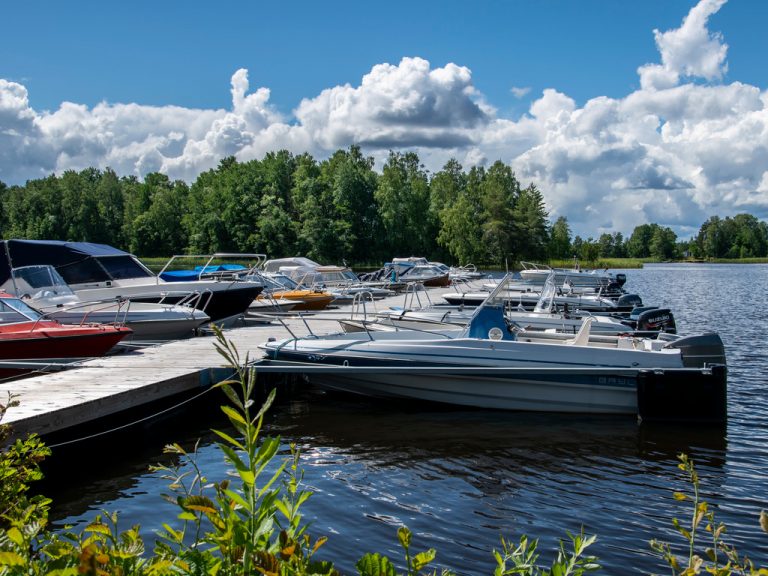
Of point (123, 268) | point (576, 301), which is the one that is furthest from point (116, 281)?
point (576, 301)

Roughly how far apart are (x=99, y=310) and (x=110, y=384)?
209 inches

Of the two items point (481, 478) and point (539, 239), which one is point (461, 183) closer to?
point (539, 239)

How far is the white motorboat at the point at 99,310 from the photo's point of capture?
15461 millimetres

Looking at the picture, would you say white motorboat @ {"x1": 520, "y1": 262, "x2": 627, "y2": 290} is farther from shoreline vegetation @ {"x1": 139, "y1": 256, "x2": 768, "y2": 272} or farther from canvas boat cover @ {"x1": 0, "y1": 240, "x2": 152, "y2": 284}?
canvas boat cover @ {"x1": 0, "y1": 240, "x2": 152, "y2": 284}

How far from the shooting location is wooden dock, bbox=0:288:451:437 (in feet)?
27.8

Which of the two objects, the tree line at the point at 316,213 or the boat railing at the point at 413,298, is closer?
the boat railing at the point at 413,298

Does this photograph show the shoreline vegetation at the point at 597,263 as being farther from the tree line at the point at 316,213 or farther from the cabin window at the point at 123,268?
the cabin window at the point at 123,268

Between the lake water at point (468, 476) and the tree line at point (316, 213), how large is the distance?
6459 cm

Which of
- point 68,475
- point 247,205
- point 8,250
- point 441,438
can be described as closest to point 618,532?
point 441,438

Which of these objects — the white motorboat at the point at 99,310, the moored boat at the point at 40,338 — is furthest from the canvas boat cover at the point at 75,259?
the moored boat at the point at 40,338

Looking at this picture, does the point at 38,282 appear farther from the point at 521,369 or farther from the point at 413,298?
the point at 413,298

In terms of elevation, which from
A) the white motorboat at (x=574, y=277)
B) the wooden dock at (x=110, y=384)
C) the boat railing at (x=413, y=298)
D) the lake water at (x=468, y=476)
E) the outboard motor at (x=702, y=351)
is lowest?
the lake water at (x=468, y=476)

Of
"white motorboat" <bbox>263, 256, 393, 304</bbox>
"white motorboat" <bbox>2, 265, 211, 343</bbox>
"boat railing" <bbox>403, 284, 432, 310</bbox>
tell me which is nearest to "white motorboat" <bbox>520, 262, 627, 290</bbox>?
"boat railing" <bbox>403, 284, 432, 310</bbox>

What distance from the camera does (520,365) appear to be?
468 inches
